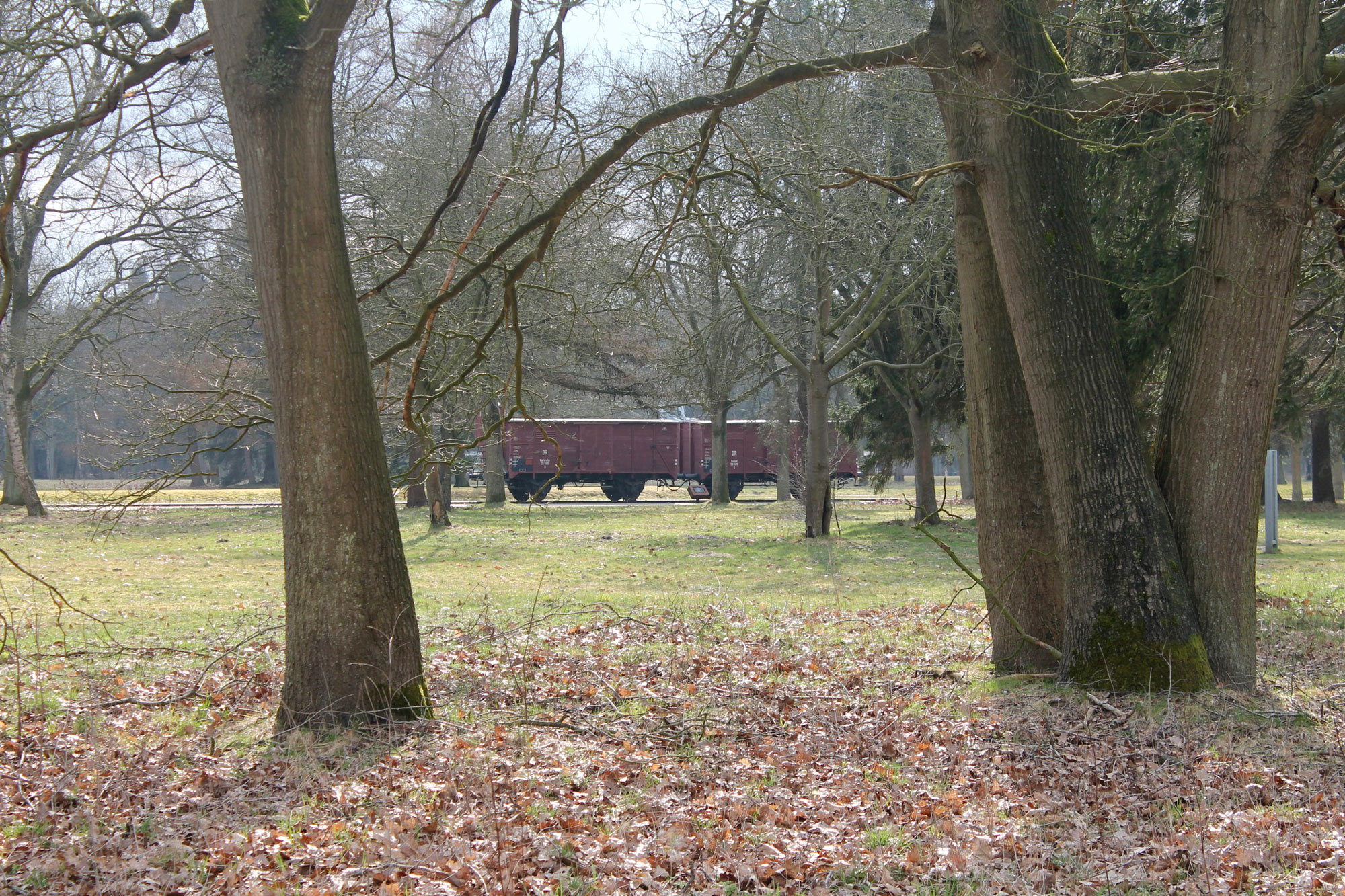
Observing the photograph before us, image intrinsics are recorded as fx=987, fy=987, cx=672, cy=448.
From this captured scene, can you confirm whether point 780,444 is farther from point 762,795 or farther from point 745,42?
point 762,795

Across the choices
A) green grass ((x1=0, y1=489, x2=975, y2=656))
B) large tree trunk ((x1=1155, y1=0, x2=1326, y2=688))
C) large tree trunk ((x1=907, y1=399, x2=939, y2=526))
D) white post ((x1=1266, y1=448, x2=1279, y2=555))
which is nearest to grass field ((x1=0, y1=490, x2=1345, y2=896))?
large tree trunk ((x1=1155, y1=0, x2=1326, y2=688))

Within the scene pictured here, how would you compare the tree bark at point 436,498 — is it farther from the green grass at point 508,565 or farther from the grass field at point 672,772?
the grass field at point 672,772

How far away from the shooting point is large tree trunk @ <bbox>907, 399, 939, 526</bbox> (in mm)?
20688

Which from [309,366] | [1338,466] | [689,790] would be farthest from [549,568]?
[1338,466]

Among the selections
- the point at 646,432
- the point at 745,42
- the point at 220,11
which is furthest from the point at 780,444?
the point at 220,11

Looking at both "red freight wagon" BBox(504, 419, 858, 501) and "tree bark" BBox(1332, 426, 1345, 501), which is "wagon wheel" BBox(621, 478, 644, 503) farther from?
"tree bark" BBox(1332, 426, 1345, 501)

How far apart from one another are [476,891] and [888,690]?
3.53 meters

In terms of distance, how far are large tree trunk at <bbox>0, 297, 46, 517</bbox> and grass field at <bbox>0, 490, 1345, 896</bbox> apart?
16.1 m

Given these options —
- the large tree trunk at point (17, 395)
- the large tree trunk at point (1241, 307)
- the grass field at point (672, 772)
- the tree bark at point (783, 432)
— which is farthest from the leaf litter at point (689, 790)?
the tree bark at point (783, 432)

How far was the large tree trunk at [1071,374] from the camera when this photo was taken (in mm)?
5281

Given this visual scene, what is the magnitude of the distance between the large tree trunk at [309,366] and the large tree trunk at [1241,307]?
445 cm

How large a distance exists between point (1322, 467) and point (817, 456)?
58.8 feet

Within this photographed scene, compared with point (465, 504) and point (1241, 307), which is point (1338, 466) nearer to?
point (465, 504)

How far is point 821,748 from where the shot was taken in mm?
4973
